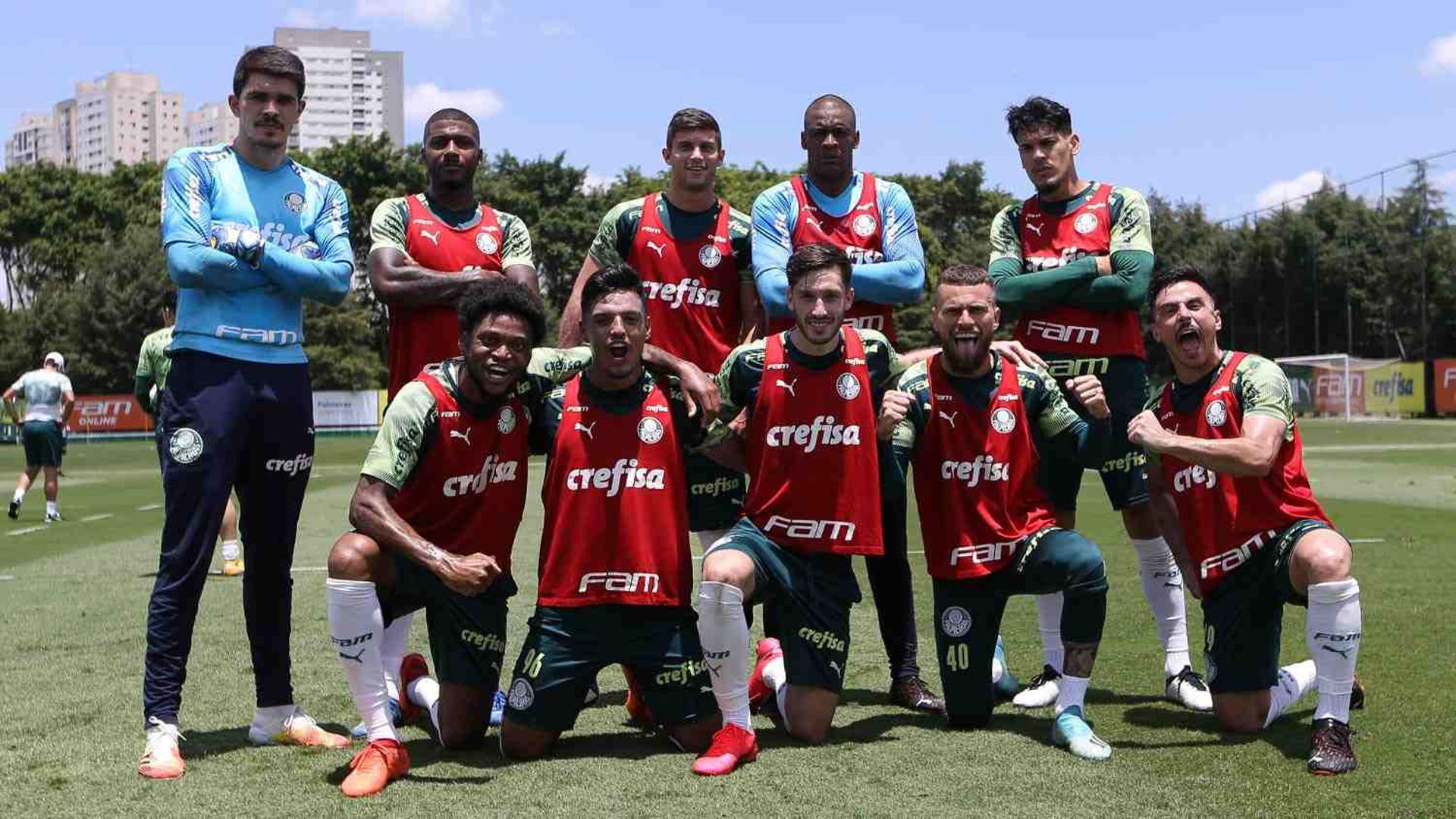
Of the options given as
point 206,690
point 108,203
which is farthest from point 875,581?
point 108,203

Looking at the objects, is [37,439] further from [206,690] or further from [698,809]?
[698,809]

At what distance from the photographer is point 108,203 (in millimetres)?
61219

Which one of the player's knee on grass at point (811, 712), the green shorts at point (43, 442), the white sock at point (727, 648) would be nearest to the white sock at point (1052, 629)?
the player's knee on grass at point (811, 712)

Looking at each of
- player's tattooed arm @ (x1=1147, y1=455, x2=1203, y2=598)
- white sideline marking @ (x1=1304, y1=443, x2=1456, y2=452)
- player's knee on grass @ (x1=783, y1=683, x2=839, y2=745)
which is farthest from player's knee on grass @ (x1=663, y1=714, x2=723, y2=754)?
white sideline marking @ (x1=1304, y1=443, x2=1456, y2=452)

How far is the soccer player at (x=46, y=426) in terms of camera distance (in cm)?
1667

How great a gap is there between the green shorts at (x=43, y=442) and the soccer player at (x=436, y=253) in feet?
41.2

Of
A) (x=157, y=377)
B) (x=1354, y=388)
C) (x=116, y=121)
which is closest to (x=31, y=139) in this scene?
(x=116, y=121)

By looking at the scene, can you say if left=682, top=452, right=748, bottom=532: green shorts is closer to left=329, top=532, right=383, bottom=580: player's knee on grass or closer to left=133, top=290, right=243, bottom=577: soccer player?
left=329, top=532, right=383, bottom=580: player's knee on grass

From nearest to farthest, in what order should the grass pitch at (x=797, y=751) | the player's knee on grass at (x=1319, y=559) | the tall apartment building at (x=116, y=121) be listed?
the grass pitch at (x=797, y=751) < the player's knee on grass at (x=1319, y=559) < the tall apartment building at (x=116, y=121)

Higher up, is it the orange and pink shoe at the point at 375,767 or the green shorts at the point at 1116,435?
the green shorts at the point at 1116,435

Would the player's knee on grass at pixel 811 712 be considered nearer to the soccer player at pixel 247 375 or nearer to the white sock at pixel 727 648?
the white sock at pixel 727 648

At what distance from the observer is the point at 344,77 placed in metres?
175

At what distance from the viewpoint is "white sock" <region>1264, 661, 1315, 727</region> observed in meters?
5.51

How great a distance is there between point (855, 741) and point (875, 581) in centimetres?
108
